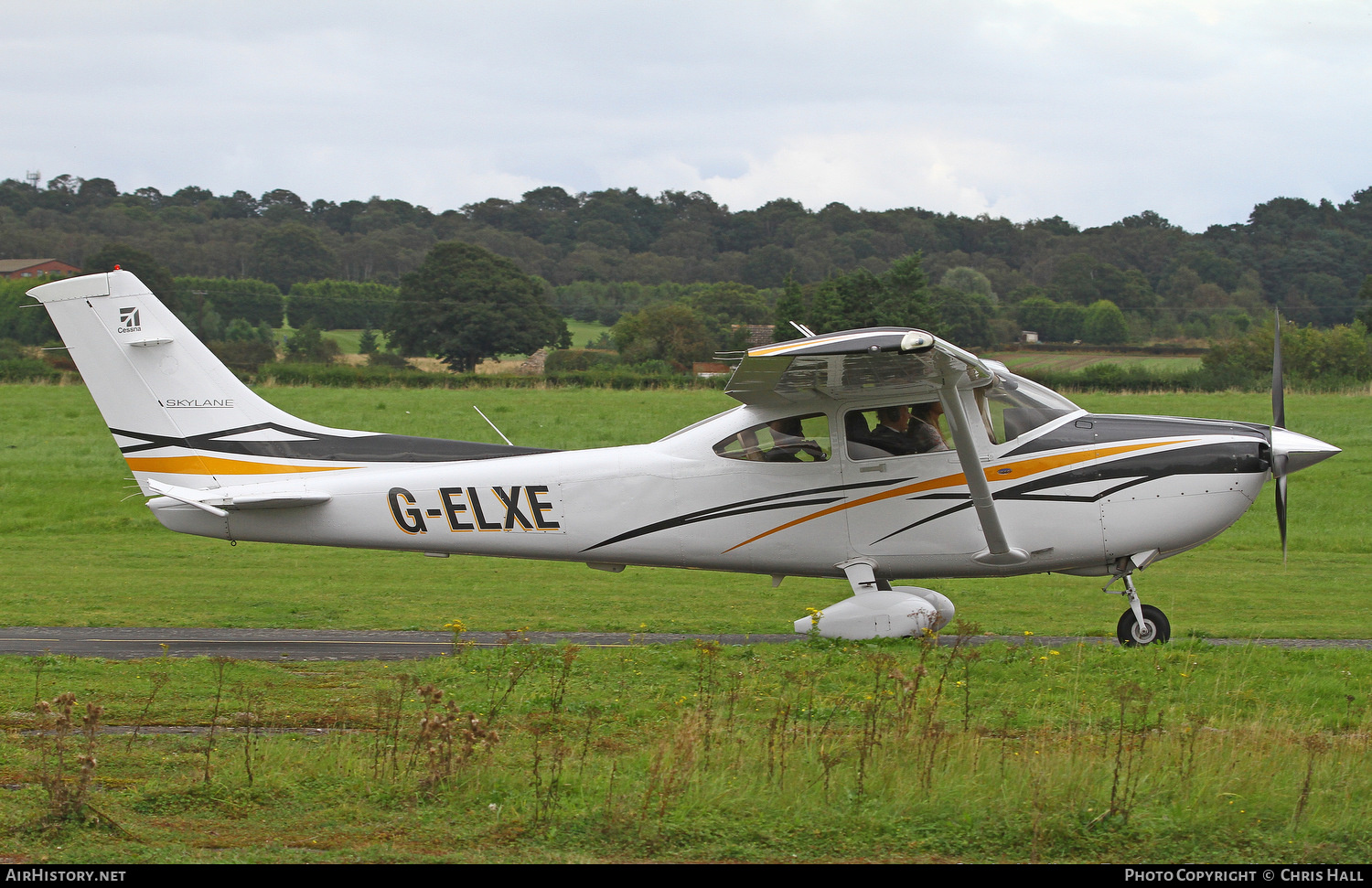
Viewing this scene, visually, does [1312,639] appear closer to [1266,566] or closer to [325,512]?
[1266,566]

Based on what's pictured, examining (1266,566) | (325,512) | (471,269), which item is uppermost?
(471,269)

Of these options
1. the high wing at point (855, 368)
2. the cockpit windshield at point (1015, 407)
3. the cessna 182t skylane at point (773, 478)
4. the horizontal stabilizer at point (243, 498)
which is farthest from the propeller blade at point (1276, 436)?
the horizontal stabilizer at point (243, 498)

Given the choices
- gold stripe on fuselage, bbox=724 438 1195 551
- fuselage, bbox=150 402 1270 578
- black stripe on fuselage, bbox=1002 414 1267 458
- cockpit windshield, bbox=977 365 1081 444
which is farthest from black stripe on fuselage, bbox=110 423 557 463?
black stripe on fuselage, bbox=1002 414 1267 458

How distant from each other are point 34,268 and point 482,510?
99.4m

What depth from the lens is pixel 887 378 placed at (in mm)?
9789

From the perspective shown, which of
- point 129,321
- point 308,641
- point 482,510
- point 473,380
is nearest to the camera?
point 482,510

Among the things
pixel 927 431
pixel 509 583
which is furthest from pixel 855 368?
pixel 509 583

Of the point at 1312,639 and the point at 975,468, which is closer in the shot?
the point at 975,468

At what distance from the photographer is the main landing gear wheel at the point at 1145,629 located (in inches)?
403

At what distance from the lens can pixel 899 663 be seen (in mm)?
9055

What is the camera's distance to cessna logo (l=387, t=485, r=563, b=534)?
11.1 metres

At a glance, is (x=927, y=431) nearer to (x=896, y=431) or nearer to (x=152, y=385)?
(x=896, y=431)

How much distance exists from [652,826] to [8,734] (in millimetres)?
4145
